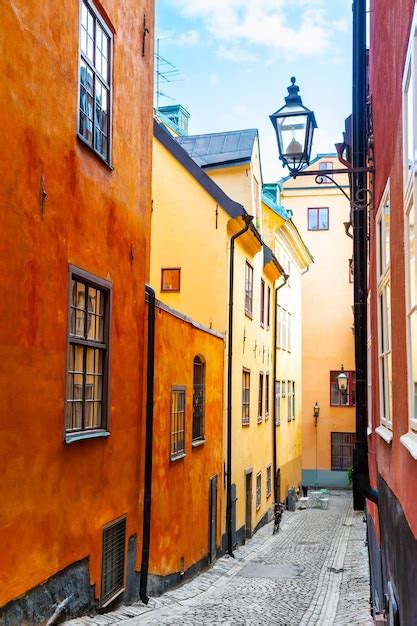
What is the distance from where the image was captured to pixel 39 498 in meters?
6.38

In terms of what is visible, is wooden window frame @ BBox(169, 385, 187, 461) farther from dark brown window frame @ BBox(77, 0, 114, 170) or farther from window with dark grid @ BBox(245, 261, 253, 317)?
window with dark grid @ BBox(245, 261, 253, 317)

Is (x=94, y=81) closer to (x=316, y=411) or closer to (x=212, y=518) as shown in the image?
(x=212, y=518)

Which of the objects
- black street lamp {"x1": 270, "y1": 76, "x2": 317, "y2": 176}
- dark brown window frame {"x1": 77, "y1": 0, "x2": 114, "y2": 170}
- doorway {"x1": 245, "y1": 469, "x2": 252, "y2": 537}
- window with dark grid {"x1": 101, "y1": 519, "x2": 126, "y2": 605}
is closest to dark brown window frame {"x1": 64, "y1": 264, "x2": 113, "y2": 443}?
window with dark grid {"x1": 101, "y1": 519, "x2": 126, "y2": 605}

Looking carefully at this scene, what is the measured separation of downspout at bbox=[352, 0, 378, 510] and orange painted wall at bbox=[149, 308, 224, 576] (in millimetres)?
3304

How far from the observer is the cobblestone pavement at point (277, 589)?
9484 mm

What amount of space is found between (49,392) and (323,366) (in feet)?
102

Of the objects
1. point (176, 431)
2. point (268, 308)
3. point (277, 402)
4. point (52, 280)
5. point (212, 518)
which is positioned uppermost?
point (268, 308)

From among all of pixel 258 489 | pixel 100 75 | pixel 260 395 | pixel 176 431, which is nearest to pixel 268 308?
pixel 260 395

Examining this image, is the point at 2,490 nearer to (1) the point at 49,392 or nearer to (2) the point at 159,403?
(1) the point at 49,392

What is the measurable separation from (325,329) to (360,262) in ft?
96.7

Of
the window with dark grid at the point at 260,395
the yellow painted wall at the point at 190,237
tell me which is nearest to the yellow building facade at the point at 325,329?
the window with dark grid at the point at 260,395

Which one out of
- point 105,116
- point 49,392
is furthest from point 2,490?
point 105,116

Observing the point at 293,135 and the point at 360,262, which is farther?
the point at 360,262

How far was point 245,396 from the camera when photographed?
65.6 ft
